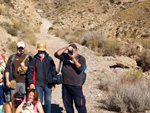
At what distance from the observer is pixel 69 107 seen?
352 centimetres

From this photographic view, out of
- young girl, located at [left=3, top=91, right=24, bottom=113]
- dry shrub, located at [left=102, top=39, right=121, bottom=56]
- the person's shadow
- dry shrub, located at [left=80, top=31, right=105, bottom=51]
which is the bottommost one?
the person's shadow

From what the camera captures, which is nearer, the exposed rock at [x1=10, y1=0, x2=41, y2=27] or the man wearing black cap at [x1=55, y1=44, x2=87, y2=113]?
the man wearing black cap at [x1=55, y1=44, x2=87, y2=113]

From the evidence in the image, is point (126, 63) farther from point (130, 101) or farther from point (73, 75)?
point (73, 75)

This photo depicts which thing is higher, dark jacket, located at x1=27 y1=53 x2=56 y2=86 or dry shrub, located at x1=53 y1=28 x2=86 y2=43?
dry shrub, located at x1=53 y1=28 x2=86 y2=43

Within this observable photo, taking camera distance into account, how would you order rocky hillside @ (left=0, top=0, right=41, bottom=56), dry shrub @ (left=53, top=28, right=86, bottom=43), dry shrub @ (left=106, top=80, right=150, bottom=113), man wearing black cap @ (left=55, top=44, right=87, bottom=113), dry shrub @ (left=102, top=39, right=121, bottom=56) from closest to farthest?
man wearing black cap @ (left=55, top=44, right=87, bottom=113) → dry shrub @ (left=106, top=80, right=150, bottom=113) → rocky hillside @ (left=0, top=0, right=41, bottom=56) → dry shrub @ (left=102, top=39, right=121, bottom=56) → dry shrub @ (left=53, top=28, right=86, bottom=43)

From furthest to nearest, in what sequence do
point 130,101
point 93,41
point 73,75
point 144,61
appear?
point 93,41 < point 144,61 < point 130,101 < point 73,75

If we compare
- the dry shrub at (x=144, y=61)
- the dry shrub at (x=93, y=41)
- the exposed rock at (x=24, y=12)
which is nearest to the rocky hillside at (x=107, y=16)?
the dry shrub at (x=93, y=41)

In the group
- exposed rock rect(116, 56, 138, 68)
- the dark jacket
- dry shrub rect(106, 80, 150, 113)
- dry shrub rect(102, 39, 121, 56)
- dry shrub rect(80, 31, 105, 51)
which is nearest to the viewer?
the dark jacket

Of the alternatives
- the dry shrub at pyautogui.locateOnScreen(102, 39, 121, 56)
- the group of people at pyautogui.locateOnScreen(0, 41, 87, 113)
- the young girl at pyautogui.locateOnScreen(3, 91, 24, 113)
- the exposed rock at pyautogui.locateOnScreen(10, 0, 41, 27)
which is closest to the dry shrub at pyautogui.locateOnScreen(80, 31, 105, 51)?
the dry shrub at pyautogui.locateOnScreen(102, 39, 121, 56)

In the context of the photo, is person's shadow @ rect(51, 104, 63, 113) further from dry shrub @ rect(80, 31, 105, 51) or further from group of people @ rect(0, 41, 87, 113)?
dry shrub @ rect(80, 31, 105, 51)

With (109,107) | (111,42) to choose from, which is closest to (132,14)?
(111,42)

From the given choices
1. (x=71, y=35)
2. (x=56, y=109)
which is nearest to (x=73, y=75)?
(x=56, y=109)

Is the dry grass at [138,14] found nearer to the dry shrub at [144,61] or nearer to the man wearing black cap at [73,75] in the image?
the dry shrub at [144,61]

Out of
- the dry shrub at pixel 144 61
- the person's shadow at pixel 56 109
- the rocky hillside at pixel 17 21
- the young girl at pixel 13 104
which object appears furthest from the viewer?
the rocky hillside at pixel 17 21
